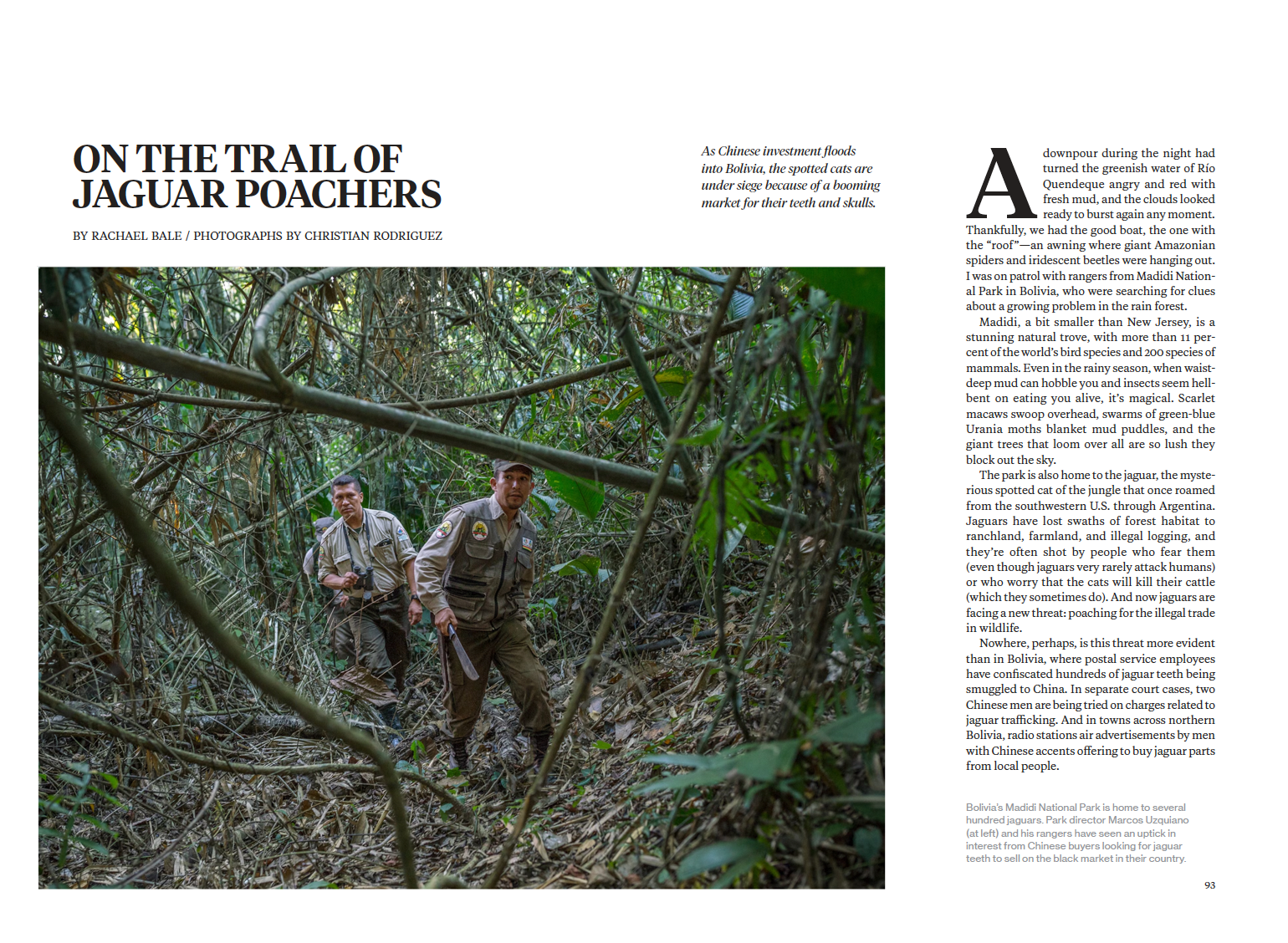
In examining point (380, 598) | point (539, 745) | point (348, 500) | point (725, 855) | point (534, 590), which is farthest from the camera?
point (534, 590)

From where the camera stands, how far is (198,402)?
305cm

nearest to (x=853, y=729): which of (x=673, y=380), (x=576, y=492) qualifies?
(x=673, y=380)

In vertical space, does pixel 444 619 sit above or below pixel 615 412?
below

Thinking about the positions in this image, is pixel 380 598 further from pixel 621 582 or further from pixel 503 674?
pixel 621 582

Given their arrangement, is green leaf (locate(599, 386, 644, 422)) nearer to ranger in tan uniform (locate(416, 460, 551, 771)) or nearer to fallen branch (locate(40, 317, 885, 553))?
ranger in tan uniform (locate(416, 460, 551, 771))

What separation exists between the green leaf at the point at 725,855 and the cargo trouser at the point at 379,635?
4129 millimetres

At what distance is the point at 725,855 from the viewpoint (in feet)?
5.65

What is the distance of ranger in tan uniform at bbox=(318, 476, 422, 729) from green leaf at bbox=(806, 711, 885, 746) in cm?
412

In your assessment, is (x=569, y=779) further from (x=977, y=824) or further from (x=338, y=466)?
(x=338, y=466)

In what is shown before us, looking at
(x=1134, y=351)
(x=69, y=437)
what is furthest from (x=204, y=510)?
(x=1134, y=351)

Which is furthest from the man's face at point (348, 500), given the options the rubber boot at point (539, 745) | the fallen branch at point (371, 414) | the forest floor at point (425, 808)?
the fallen branch at point (371, 414)

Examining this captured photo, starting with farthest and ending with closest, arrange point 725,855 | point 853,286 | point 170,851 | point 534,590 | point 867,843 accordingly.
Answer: point 534,590 < point 170,851 < point 853,286 < point 867,843 < point 725,855

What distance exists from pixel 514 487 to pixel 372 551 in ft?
5.23

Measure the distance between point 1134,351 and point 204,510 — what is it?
4236 mm
